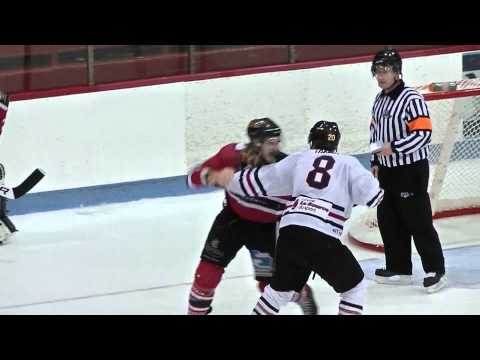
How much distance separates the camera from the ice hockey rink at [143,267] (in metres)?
4.62

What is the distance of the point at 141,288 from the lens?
4.89 m

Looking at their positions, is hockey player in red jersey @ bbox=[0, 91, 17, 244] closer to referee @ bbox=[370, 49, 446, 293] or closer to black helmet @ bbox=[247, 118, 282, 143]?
referee @ bbox=[370, 49, 446, 293]

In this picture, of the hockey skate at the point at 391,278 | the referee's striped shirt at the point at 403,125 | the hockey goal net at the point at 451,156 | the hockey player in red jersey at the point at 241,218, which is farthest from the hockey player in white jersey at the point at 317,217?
the hockey goal net at the point at 451,156

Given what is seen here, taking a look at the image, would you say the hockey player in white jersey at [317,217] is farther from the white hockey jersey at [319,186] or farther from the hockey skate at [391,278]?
the hockey skate at [391,278]

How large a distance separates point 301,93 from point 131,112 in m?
1.10

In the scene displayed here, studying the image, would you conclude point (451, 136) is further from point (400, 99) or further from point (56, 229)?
point (56, 229)

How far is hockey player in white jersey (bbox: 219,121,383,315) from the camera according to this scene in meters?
3.67

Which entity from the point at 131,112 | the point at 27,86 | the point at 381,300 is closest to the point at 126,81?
the point at 131,112

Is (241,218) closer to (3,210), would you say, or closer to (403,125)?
(403,125)

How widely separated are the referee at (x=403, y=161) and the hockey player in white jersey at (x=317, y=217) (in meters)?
0.96

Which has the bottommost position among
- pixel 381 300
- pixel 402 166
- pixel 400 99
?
Answer: pixel 381 300

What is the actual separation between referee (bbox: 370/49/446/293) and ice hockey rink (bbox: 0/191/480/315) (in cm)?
22

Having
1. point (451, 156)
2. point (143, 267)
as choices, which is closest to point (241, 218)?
point (143, 267)

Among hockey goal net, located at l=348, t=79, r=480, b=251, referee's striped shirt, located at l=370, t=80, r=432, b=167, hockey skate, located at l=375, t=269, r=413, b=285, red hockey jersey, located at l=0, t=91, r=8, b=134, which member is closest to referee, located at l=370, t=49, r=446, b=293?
referee's striped shirt, located at l=370, t=80, r=432, b=167
